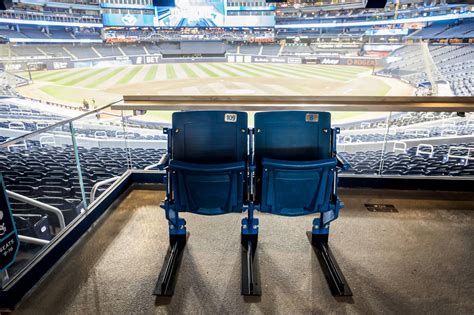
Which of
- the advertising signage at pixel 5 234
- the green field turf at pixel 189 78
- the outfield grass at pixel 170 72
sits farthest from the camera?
the outfield grass at pixel 170 72

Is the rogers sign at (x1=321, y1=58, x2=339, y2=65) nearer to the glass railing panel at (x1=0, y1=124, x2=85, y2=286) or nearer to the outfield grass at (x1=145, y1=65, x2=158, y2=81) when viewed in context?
the outfield grass at (x1=145, y1=65, x2=158, y2=81)

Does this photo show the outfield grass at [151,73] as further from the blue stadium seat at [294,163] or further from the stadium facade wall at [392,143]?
the blue stadium seat at [294,163]

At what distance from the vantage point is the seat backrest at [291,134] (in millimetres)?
1813

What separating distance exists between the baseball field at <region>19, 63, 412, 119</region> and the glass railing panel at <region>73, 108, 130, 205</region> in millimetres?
6859

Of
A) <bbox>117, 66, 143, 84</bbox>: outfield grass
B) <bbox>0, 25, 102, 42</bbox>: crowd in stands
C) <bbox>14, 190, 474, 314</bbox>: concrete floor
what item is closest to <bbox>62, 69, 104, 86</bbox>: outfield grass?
<bbox>117, 66, 143, 84</bbox>: outfield grass

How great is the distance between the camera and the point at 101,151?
274 inches

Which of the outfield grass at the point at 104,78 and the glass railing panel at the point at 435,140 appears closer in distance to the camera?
the glass railing panel at the point at 435,140

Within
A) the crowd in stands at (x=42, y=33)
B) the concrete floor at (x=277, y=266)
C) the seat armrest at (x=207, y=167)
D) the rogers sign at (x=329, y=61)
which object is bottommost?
the concrete floor at (x=277, y=266)

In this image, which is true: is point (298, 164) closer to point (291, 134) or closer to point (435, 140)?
point (291, 134)

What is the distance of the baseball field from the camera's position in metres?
18.0

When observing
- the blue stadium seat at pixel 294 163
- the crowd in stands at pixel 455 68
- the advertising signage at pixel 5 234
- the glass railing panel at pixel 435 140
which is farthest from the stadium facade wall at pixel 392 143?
the advertising signage at pixel 5 234

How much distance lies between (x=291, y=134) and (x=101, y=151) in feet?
20.3

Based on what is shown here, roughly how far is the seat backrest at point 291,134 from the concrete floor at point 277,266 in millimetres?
740

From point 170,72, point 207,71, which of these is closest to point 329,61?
point 207,71
